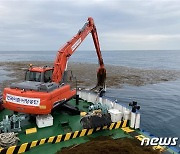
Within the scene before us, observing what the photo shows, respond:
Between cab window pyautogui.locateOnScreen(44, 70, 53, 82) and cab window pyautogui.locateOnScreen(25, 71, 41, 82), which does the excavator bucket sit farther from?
cab window pyautogui.locateOnScreen(25, 71, 41, 82)

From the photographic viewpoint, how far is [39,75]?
11.0 meters

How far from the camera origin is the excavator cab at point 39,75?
36.0 feet

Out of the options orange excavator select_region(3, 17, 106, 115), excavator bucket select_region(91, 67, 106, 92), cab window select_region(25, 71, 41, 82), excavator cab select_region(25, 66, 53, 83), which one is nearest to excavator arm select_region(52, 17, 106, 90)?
orange excavator select_region(3, 17, 106, 115)

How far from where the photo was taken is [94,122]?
9359mm

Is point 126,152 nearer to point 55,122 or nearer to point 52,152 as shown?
point 52,152

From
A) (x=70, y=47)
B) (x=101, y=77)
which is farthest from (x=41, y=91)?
(x=101, y=77)

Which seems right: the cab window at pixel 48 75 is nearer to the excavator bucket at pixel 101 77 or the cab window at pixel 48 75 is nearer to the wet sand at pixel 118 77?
the excavator bucket at pixel 101 77

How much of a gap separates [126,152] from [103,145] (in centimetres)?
85

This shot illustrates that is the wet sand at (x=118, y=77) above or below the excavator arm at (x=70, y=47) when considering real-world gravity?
below

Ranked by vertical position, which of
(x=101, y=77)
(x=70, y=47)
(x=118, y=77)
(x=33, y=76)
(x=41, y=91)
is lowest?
(x=118, y=77)

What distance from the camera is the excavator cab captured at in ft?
36.0

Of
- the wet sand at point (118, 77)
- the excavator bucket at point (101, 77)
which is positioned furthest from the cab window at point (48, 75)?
the wet sand at point (118, 77)

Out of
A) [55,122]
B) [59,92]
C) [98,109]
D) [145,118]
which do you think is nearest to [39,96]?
[59,92]

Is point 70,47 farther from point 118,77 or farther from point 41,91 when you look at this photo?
point 118,77
